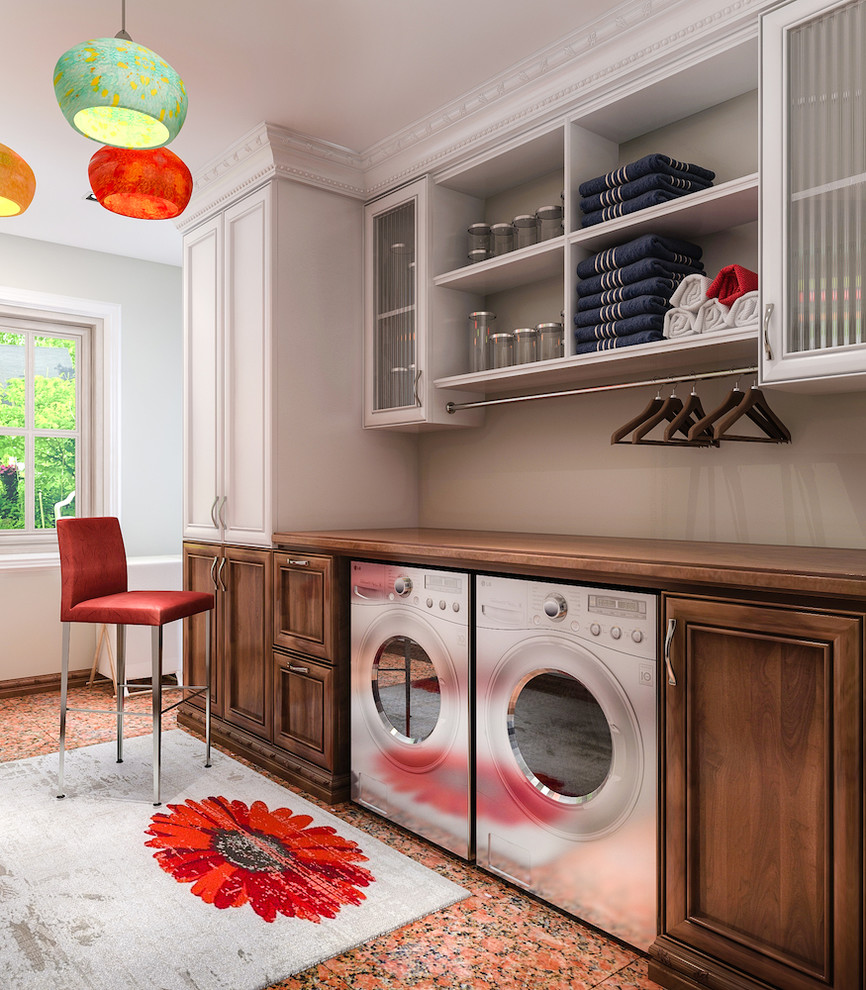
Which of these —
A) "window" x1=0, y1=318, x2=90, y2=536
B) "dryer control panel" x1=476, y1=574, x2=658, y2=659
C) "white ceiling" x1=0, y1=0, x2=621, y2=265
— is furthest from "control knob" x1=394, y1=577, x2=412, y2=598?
"window" x1=0, y1=318, x2=90, y2=536

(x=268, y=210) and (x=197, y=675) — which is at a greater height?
(x=268, y=210)

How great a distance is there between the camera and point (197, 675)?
3500 millimetres

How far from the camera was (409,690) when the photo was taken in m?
2.43

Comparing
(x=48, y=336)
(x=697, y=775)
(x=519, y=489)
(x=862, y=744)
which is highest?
(x=48, y=336)

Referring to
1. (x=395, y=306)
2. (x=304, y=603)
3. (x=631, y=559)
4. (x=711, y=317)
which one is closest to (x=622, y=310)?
(x=711, y=317)

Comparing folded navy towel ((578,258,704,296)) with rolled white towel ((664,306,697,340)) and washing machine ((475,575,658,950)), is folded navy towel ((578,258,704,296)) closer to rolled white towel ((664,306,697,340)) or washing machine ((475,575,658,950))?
rolled white towel ((664,306,697,340))

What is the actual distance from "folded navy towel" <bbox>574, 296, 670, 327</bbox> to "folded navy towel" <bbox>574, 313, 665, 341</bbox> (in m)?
0.01

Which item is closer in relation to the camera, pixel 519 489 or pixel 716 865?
pixel 716 865

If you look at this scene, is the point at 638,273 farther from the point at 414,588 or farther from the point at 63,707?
the point at 63,707

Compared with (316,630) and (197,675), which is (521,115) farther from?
(197,675)

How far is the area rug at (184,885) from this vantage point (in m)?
1.73

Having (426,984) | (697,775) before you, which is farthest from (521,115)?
(426,984)

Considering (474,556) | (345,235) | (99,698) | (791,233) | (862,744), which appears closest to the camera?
(862,744)

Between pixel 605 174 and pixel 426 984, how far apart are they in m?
2.33
